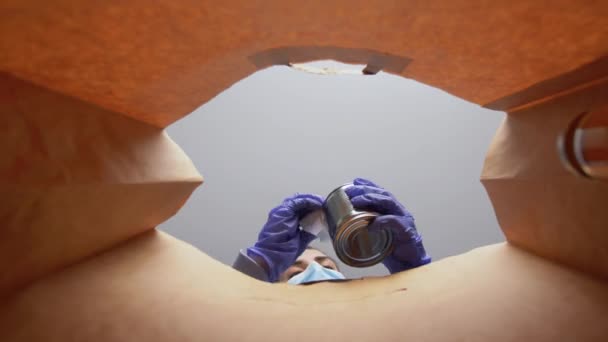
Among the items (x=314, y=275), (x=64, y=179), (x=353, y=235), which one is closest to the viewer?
(x=64, y=179)

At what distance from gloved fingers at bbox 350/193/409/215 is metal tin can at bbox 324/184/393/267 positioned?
1.0 inches

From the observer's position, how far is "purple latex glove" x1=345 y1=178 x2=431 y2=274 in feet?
3.16

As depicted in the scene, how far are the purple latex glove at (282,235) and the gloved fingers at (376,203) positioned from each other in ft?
0.85

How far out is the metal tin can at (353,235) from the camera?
3.07 ft

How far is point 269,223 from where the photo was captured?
1.32 m

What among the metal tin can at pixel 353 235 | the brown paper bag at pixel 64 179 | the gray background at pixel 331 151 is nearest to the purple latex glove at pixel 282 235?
the metal tin can at pixel 353 235

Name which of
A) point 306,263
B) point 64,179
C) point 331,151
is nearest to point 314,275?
point 306,263

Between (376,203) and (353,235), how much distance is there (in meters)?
0.13

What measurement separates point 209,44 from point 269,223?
0.85 m

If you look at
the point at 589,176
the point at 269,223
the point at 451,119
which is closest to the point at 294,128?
the point at 451,119

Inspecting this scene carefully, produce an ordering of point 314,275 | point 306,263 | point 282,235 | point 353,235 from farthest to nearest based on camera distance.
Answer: point 306,263 < point 314,275 < point 282,235 < point 353,235

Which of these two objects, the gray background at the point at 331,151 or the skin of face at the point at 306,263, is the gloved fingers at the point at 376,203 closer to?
the skin of face at the point at 306,263

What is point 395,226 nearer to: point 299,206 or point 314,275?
point 299,206

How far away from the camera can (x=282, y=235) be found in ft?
4.22
